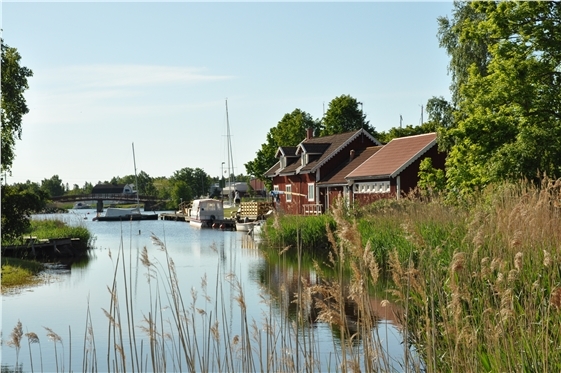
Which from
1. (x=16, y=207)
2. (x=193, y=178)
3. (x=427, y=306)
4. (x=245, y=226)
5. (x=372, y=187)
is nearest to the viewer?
(x=427, y=306)

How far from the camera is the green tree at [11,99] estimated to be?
29.5 meters

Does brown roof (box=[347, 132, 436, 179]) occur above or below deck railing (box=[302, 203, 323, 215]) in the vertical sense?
above

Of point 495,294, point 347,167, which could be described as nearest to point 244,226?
point 347,167

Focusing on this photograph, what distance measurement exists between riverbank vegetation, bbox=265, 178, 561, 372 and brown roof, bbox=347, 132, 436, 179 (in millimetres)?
24176

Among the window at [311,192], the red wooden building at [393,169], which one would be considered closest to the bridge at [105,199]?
the window at [311,192]

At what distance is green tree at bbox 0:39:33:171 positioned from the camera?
29453mm

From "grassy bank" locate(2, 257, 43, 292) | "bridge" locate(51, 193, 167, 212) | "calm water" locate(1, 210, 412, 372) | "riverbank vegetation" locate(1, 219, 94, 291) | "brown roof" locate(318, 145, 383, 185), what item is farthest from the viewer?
"bridge" locate(51, 193, 167, 212)

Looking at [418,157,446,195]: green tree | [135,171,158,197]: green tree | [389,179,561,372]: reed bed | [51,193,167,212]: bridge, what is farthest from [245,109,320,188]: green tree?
[135,171,158,197]: green tree

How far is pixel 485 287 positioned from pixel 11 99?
83.2 feet

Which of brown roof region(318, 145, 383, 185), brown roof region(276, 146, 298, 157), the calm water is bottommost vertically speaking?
the calm water

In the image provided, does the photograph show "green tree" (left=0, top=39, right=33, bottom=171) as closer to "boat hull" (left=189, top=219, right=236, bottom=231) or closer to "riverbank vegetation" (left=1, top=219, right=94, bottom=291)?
"riverbank vegetation" (left=1, top=219, right=94, bottom=291)

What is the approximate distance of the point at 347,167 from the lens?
1940 inches

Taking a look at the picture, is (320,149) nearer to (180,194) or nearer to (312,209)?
(312,209)

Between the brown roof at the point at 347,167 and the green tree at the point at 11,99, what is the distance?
823 inches
